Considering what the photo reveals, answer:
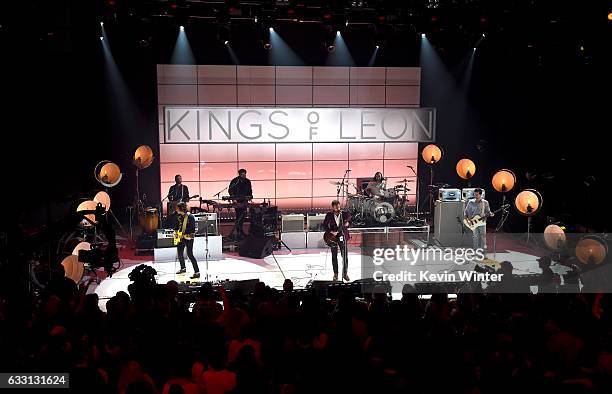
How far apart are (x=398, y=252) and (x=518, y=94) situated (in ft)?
18.3

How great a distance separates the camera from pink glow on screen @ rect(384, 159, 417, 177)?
16688mm

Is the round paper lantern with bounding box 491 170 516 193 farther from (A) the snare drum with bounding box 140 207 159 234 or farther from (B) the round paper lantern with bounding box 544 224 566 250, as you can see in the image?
(A) the snare drum with bounding box 140 207 159 234

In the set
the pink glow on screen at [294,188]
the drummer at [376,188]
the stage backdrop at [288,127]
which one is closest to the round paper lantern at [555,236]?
the drummer at [376,188]

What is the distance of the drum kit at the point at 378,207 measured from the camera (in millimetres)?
13117

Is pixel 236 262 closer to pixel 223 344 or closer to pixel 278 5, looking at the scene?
pixel 278 5

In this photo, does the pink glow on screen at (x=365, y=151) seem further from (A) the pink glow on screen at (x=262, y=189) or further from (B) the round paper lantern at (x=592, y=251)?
(B) the round paper lantern at (x=592, y=251)

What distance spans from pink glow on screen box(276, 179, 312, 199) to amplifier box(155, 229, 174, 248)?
4.44m

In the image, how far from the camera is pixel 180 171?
Result: 608 inches

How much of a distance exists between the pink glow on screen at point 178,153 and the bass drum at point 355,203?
410 centimetres

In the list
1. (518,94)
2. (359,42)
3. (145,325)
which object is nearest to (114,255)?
(145,325)

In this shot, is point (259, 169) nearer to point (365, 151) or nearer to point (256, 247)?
point (365, 151)

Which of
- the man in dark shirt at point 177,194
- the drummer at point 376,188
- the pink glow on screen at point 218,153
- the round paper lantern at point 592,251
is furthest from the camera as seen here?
the pink glow on screen at point 218,153

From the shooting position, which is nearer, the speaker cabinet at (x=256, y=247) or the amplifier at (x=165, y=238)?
the amplifier at (x=165, y=238)

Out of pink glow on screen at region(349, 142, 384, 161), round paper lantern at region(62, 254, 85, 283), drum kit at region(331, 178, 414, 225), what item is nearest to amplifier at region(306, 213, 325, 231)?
drum kit at region(331, 178, 414, 225)
